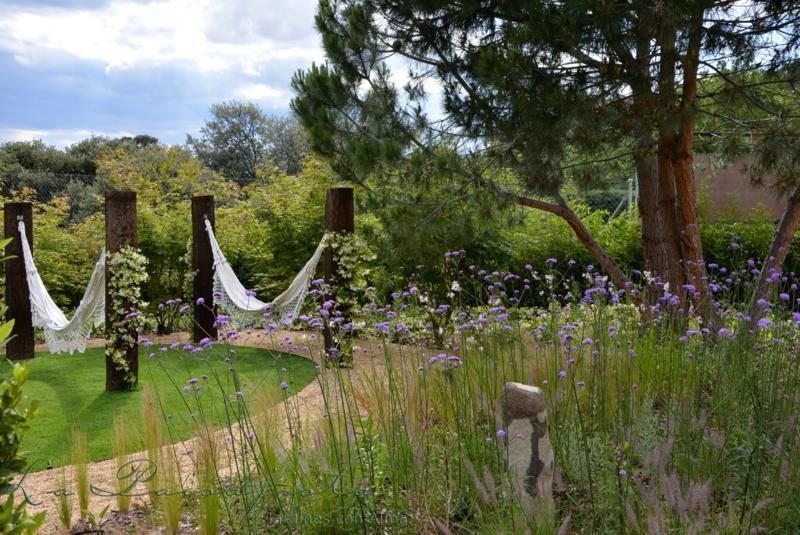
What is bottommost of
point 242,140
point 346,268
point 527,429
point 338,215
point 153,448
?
point 153,448

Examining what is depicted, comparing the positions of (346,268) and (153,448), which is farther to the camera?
(346,268)

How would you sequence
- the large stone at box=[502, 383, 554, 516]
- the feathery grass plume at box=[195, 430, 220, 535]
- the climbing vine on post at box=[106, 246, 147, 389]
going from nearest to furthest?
1. the large stone at box=[502, 383, 554, 516]
2. the feathery grass plume at box=[195, 430, 220, 535]
3. the climbing vine on post at box=[106, 246, 147, 389]

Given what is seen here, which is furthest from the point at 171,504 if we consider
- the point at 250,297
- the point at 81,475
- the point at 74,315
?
the point at 74,315

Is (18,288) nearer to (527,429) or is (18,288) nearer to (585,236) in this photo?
(585,236)

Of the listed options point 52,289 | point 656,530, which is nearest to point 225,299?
point 52,289

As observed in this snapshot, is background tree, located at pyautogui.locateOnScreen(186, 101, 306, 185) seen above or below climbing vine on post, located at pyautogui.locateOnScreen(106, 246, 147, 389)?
above

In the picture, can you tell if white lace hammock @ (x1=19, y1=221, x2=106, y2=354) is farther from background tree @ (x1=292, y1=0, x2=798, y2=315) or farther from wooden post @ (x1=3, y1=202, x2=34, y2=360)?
background tree @ (x1=292, y1=0, x2=798, y2=315)

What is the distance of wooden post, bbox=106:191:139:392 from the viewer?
4.40 metres

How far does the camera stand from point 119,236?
14.7ft

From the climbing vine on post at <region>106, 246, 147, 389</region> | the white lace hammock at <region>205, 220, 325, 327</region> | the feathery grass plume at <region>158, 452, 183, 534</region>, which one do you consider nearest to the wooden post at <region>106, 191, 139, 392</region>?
the climbing vine on post at <region>106, 246, 147, 389</region>

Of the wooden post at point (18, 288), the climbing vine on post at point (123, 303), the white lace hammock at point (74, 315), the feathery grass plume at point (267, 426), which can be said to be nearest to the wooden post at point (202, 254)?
the white lace hammock at point (74, 315)

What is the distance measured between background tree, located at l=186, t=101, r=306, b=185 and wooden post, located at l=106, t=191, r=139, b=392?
17.9 m

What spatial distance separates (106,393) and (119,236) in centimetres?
104

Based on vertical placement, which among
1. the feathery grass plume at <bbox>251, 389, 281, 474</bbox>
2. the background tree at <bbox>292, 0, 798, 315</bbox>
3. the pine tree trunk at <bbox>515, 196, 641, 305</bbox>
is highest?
the background tree at <bbox>292, 0, 798, 315</bbox>
